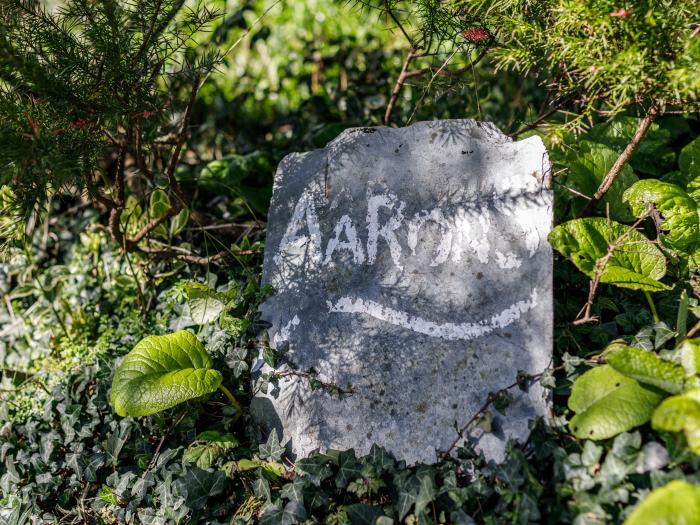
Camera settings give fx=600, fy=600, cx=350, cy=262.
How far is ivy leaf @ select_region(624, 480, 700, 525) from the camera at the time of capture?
1363 millimetres

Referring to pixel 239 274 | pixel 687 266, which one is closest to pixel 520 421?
pixel 687 266

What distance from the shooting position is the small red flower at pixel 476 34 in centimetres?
230

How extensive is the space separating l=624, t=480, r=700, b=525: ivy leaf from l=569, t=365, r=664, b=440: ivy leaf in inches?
11.0

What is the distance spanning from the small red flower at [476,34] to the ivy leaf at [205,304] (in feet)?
4.61

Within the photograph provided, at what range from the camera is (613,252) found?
2.11 metres

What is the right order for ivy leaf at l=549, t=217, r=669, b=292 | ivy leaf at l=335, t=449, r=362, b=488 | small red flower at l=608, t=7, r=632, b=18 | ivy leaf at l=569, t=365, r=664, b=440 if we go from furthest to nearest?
ivy leaf at l=549, t=217, r=669, b=292 → ivy leaf at l=335, t=449, r=362, b=488 → small red flower at l=608, t=7, r=632, b=18 → ivy leaf at l=569, t=365, r=664, b=440

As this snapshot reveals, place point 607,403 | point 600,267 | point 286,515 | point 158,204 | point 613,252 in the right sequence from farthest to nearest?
point 158,204
point 613,252
point 600,267
point 286,515
point 607,403

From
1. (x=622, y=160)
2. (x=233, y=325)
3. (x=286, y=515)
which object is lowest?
(x=286, y=515)

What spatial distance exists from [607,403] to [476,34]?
4.69 feet

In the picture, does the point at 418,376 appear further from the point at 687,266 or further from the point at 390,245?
the point at 687,266

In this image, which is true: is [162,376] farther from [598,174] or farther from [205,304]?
[598,174]

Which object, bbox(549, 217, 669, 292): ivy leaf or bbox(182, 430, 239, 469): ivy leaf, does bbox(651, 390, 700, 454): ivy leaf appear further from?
bbox(182, 430, 239, 469): ivy leaf

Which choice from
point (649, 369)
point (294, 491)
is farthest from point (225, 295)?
point (649, 369)

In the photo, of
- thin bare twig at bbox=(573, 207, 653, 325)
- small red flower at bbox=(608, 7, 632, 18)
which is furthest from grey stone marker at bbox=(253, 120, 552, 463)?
small red flower at bbox=(608, 7, 632, 18)
